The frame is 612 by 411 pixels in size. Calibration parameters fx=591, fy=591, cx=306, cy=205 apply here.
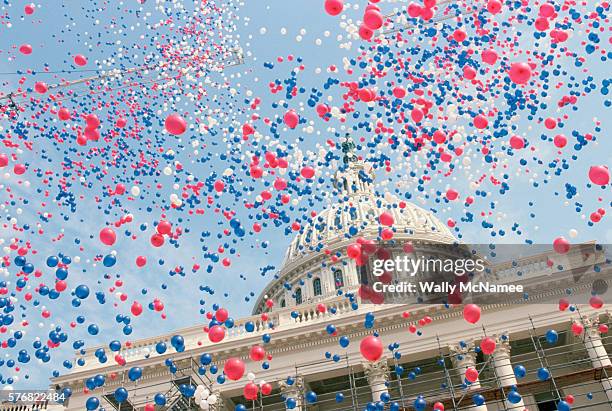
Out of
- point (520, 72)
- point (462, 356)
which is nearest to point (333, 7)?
point (520, 72)

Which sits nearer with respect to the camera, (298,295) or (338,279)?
(338,279)

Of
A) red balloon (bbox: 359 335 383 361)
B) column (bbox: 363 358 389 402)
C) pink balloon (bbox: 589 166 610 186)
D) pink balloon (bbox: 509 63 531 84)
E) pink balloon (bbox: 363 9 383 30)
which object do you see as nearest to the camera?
red balloon (bbox: 359 335 383 361)

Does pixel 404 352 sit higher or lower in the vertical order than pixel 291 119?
lower

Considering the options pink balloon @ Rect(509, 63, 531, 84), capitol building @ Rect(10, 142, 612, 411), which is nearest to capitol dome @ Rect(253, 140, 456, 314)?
capitol building @ Rect(10, 142, 612, 411)

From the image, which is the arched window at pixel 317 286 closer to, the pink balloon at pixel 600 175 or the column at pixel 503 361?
the column at pixel 503 361

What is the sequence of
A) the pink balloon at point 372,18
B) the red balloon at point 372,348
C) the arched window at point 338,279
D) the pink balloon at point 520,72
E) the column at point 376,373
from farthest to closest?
the arched window at point 338,279
the column at point 376,373
the pink balloon at point 372,18
the pink balloon at point 520,72
the red balloon at point 372,348

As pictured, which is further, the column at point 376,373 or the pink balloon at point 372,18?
the column at point 376,373

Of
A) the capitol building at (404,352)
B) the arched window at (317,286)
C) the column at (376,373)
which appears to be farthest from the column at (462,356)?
the arched window at (317,286)

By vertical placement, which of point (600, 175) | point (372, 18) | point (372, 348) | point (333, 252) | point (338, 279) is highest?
point (333, 252)

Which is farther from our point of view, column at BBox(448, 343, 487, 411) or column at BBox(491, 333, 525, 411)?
column at BBox(448, 343, 487, 411)

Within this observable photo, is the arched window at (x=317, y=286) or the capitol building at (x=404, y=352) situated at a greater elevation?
the arched window at (x=317, y=286)

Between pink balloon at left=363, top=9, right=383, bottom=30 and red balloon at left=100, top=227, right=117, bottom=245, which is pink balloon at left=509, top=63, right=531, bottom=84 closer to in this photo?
pink balloon at left=363, top=9, right=383, bottom=30

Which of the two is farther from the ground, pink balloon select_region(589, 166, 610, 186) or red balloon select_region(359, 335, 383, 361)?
pink balloon select_region(589, 166, 610, 186)

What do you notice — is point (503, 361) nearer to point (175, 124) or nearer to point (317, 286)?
point (175, 124)
